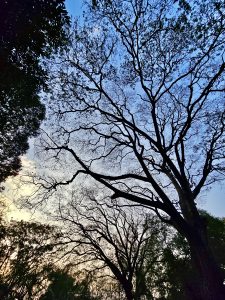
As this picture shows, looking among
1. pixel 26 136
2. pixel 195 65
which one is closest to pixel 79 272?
pixel 26 136

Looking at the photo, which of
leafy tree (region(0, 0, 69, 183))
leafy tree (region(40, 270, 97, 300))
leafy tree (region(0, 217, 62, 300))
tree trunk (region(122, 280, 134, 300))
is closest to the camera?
leafy tree (region(0, 0, 69, 183))

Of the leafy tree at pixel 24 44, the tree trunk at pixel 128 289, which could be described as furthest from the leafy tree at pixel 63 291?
the leafy tree at pixel 24 44

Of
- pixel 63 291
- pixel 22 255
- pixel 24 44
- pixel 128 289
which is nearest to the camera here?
pixel 24 44

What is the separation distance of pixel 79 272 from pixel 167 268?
9.69 m

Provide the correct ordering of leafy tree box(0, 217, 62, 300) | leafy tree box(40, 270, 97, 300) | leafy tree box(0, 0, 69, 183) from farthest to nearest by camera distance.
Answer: leafy tree box(40, 270, 97, 300)
leafy tree box(0, 217, 62, 300)
leafy tree box(0, 0, 69, 183)

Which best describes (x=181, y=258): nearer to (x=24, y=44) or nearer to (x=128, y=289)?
(x=128, y=289)

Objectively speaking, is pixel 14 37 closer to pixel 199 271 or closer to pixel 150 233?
pixel 199 271

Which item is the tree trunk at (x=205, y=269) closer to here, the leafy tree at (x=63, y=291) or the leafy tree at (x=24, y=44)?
the leafy tree at (x=24, y=44)

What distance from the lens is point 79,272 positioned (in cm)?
1984

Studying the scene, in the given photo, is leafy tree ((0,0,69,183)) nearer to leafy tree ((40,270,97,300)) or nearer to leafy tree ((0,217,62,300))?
leafy tree ((0,217,62,300))

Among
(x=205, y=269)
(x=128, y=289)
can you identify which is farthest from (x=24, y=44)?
(x=128, y=289)

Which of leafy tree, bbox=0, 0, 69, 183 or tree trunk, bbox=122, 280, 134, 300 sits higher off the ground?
leafy tree, bbox=0, 0, 69, 183

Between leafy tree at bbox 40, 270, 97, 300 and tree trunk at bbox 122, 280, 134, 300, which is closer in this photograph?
tree trunk at bbox 122, 280, 134, 300

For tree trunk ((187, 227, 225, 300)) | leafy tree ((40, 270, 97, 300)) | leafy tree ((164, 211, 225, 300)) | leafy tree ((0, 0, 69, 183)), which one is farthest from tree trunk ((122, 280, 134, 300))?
leafy tree ((40, 270, 97, 300))
